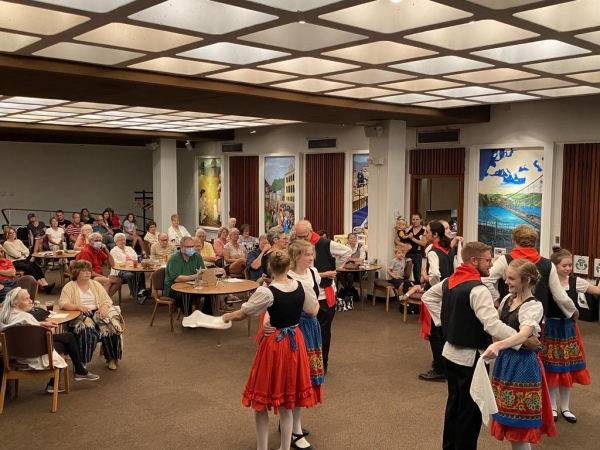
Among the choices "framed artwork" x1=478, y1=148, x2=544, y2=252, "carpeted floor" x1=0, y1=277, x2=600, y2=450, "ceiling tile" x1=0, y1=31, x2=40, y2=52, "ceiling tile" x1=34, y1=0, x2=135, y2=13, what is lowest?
"carpeted floor" x1=0, y1=277, x2=600, y2=450

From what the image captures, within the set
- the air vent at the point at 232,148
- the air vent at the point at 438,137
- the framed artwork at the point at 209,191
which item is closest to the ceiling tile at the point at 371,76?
the air vent at the point at 438,137

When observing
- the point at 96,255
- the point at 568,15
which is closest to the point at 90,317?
the point at 96,255

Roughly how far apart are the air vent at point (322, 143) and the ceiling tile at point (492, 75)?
265 inches

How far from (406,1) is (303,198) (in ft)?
35.2

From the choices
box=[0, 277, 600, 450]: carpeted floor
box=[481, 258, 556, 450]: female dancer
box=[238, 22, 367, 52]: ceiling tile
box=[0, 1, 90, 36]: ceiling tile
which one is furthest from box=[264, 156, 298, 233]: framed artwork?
box=[481, 258, 556, 450]: female dancer

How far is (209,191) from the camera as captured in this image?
18125 millimetres

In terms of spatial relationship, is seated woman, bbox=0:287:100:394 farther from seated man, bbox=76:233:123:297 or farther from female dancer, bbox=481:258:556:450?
female dancer, bbox=481:258:556:450

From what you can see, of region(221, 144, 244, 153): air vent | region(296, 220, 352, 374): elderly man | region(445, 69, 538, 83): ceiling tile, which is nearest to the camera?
region(296, 220, 352, 374): elderly man

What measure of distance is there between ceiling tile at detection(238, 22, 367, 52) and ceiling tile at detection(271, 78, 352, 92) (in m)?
1.90

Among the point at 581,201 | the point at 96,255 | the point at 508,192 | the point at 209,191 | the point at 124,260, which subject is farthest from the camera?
the point at 209,191

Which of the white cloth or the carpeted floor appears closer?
the white cloth

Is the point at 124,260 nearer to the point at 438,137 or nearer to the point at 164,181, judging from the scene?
the point at 438,137

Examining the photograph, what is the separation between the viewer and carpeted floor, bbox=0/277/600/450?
5.07 meters

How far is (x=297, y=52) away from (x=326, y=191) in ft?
28.6
